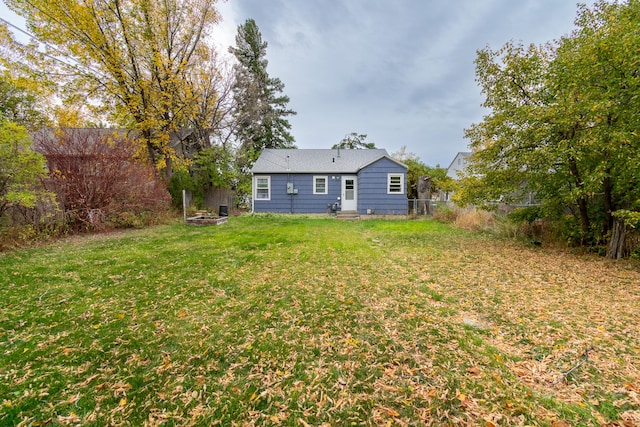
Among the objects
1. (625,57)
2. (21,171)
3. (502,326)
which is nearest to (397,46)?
(625,57)

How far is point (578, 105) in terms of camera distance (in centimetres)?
468

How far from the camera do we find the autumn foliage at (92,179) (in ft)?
23.1

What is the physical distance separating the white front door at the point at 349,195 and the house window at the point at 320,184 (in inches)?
43.8

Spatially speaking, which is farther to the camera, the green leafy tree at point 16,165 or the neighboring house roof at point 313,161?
the neighboring house roof at point 313,161

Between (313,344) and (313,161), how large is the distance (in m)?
13.9

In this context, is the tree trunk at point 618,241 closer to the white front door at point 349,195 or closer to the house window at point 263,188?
the white front door at point 349,195

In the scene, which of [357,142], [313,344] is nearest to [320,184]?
[313,344]

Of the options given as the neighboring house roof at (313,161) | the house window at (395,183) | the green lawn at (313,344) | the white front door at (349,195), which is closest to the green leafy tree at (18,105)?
the neighboring house roof at (313,161)

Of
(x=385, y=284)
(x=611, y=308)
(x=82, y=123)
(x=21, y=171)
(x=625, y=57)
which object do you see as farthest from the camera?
(x=82, y=123)

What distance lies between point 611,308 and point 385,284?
2697mm

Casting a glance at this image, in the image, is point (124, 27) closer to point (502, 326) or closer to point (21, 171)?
point (21, 171)

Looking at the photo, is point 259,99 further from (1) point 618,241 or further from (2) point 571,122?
(1) point 618,241

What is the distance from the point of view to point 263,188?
1509 centimetres

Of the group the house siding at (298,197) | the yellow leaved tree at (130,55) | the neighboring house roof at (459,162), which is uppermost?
the yellow leaved tree at (130,55)
